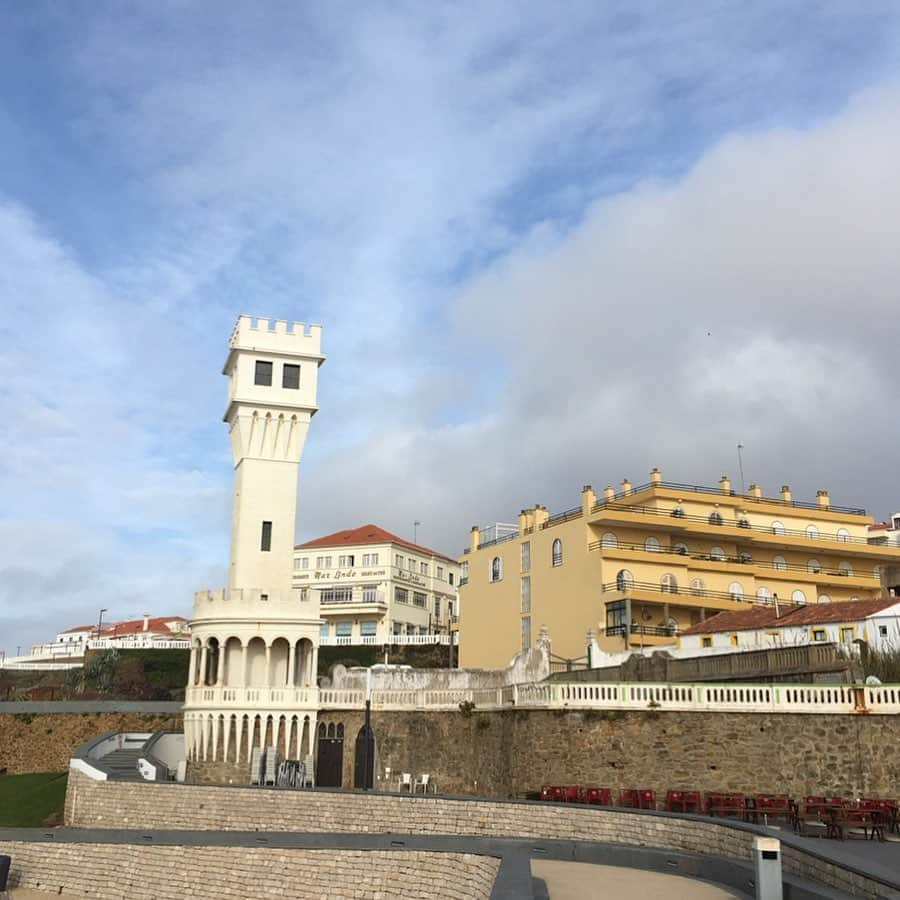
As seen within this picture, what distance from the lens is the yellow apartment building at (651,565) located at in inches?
2173

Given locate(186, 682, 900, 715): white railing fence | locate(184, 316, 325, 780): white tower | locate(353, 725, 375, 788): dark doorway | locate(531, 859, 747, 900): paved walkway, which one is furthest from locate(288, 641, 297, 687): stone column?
locate(531, 859, 747, 900): paved walkway

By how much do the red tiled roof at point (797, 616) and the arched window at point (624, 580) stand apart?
17.9 feet

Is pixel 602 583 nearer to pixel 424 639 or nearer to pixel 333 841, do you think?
pixel 424 639

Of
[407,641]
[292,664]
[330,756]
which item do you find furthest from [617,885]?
[407,641]

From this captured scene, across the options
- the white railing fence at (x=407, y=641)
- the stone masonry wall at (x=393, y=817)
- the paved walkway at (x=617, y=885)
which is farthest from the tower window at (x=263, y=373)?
the white railing fence at (x=407, y=641)

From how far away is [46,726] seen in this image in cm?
4891

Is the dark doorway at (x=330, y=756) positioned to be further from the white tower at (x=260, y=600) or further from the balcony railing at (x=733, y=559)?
the balcony railing at (x=733, y=559)

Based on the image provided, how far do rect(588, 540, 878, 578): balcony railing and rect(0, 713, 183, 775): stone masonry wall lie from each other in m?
24.6

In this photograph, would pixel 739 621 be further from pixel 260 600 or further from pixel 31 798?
pixel 31 798

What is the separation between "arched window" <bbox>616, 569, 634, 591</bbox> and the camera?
54219 mm

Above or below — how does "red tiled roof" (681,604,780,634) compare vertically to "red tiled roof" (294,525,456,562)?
below

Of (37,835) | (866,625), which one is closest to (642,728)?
(866,625)

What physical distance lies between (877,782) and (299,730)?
21.2 metres

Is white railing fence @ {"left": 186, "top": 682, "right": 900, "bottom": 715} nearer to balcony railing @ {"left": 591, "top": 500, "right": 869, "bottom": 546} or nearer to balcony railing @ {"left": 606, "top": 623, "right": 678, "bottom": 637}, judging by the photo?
balcony railing @ {"left": 606, "top": 623, "right": 678, "bottom": 637}
